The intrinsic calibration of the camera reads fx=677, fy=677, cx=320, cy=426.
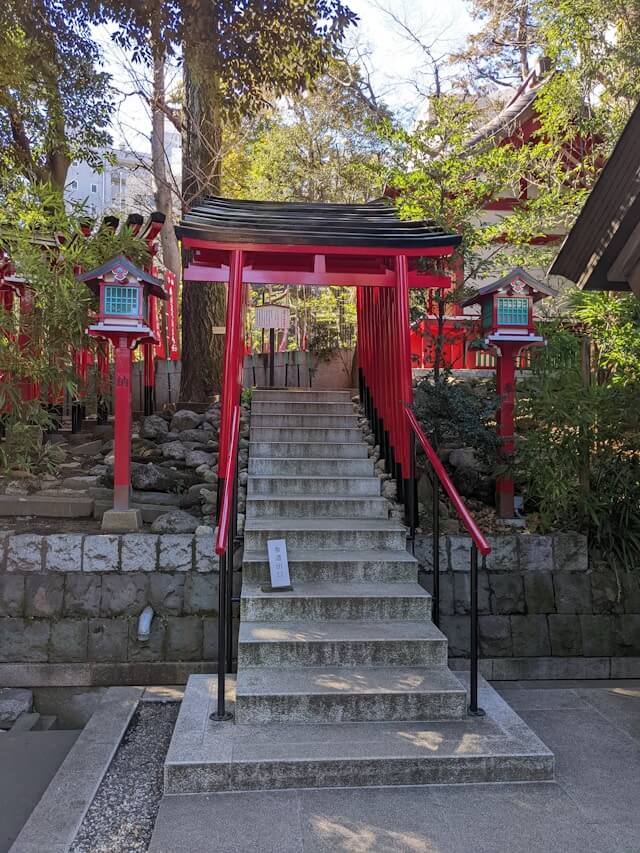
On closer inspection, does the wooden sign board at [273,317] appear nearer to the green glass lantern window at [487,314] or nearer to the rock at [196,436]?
the rock at [196,436]

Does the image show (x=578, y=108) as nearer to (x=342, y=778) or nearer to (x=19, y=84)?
(x=19, y=84)

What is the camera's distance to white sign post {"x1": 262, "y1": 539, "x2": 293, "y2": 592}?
14.2 feet

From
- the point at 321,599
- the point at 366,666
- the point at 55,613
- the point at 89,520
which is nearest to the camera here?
the point at 366,666

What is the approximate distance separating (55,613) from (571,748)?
3478 mm

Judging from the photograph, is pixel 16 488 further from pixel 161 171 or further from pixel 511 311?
pixel 161 171

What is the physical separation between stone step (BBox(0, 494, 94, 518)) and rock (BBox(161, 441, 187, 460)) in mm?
1148

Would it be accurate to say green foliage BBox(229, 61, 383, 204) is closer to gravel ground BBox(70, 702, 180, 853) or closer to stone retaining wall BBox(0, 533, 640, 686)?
stone retaining wall BBox(0, 533, 640, 686)

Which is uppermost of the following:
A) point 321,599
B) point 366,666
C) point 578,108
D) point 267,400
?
point 578,108

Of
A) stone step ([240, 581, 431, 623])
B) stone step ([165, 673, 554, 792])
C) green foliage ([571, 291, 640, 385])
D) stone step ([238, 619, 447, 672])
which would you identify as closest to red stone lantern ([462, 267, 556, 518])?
green foliage ([571, 291, 640, 385])

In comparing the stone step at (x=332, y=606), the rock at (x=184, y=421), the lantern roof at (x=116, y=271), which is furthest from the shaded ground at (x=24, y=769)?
the rock at (x=184, y=421)

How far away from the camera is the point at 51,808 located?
301cm

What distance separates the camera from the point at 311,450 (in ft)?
20.9

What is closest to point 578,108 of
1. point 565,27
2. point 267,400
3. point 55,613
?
point 565,27

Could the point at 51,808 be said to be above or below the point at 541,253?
below
